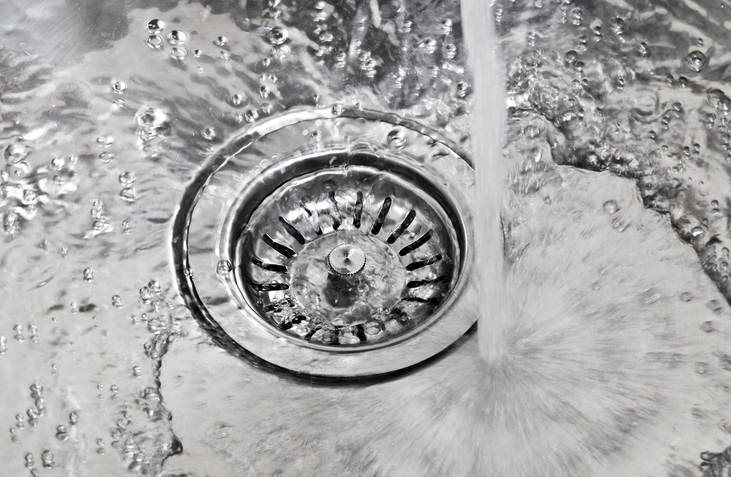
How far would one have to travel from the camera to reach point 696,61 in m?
0.79

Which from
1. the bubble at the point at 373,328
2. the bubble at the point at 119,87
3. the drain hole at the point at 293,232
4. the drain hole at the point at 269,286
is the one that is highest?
the bubble at the point at 119,87

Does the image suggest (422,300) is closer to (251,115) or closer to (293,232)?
(293,232)

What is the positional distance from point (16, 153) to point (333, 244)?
33cm

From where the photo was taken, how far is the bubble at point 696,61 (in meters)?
0.78

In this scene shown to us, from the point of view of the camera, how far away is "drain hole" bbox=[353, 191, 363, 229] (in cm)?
82

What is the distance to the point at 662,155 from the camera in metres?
0.77

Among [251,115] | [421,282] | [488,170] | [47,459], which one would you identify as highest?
[251,115]

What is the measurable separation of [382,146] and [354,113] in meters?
0.06

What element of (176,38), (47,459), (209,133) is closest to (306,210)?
(209,133)

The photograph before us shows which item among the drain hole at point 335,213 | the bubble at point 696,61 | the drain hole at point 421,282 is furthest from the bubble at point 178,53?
the bubble at point 696,61

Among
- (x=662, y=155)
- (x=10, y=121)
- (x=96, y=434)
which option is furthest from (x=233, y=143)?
(x=662, y=155)

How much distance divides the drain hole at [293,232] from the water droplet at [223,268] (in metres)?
0.08

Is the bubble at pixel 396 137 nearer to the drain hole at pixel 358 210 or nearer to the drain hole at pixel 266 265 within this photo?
the drain hole at pixel 358 210

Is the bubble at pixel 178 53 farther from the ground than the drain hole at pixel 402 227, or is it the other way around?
the bubble at pixel 178 53
